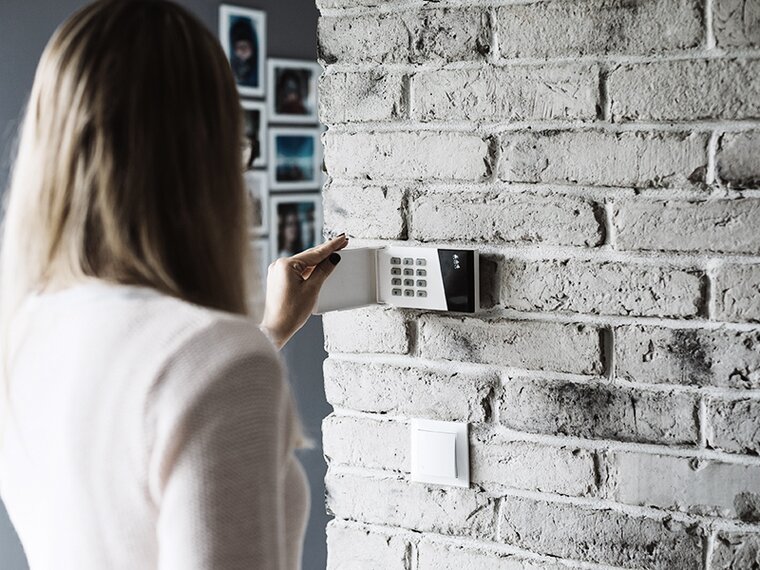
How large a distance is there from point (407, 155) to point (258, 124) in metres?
2.17

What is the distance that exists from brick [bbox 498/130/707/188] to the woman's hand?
0.29 metres

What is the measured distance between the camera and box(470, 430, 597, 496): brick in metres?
1.38

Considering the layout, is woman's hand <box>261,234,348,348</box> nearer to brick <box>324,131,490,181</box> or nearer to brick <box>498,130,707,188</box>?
brick <box>324,131,490,181</box>

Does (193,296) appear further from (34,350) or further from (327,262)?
(327,262)

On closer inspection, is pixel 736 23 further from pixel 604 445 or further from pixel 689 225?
pixel 604 445

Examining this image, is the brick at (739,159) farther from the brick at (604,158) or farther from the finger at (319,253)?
the finger at (319,253)

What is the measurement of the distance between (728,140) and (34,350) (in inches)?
34.4

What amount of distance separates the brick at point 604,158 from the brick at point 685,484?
1.25 feet

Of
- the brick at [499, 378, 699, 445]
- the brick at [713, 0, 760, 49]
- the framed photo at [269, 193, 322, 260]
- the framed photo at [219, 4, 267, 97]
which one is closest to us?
the brick at [713, 0, 760, 49]

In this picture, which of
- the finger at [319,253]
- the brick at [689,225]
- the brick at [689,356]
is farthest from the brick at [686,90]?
the finger at [319,253]

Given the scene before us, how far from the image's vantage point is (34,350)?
3.05 ft

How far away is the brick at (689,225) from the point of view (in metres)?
1.24

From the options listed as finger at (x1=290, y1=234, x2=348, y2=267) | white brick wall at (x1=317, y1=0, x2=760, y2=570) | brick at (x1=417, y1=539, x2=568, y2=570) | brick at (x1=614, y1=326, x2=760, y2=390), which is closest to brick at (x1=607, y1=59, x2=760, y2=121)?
white brick wall at (x1=317, y1=0, x2=760, y2=570)

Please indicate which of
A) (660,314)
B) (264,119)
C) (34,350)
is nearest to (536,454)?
(660,314)
